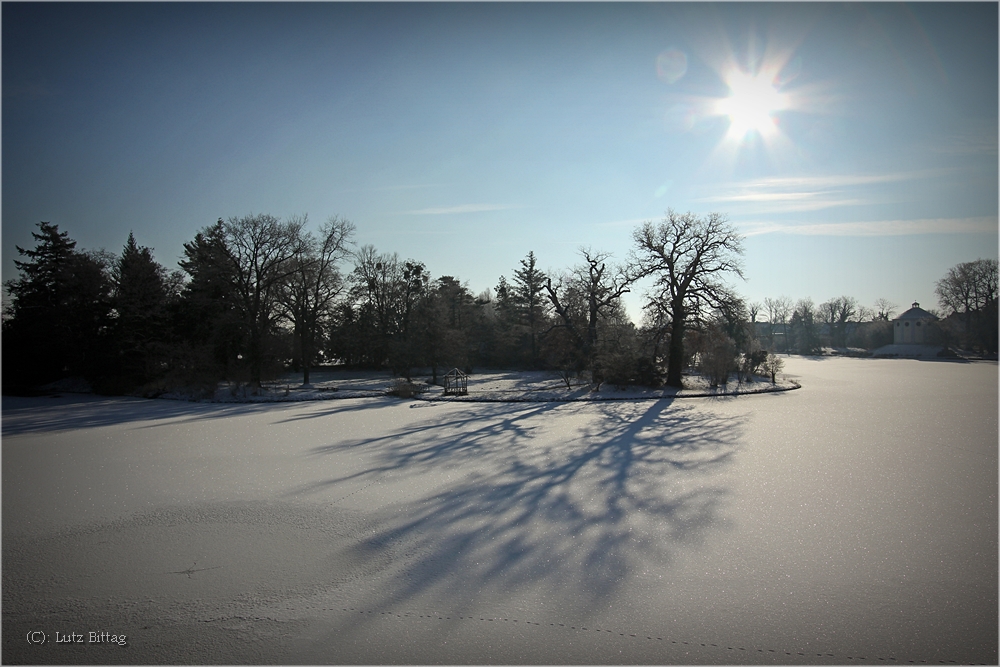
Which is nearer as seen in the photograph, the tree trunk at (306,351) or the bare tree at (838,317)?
the tree trunk at (306,351)

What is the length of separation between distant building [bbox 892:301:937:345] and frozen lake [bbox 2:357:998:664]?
226 feet

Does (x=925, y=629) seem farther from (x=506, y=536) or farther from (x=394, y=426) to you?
(x=394, y=426)

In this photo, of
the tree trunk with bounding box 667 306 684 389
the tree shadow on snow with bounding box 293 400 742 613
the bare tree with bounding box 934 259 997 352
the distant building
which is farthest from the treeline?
the distant building

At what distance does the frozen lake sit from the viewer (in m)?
3.60

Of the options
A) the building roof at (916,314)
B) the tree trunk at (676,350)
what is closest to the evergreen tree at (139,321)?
the tree trunk at (676,350)

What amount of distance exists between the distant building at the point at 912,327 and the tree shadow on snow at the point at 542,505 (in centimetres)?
6978

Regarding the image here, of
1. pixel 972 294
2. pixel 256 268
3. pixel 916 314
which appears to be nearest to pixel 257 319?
pixel 256 268

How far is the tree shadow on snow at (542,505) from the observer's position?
179 inches

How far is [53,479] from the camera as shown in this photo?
838cm

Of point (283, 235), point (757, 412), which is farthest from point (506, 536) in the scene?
point (283, 235)

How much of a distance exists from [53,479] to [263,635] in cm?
743

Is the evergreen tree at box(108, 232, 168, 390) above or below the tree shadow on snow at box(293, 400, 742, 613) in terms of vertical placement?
above

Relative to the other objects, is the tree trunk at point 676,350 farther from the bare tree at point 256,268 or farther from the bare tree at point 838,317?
the bare tree at point 838,317

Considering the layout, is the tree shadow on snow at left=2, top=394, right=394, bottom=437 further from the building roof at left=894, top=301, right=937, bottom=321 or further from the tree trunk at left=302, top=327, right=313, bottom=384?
the building roof at left=894, top=301, right=937, bottom=321
